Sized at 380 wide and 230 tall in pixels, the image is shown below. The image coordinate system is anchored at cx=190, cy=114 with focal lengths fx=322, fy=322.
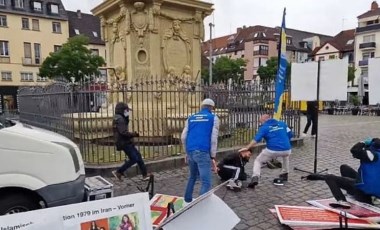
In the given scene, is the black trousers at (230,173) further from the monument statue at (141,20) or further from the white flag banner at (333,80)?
the monument statue at (141,20)

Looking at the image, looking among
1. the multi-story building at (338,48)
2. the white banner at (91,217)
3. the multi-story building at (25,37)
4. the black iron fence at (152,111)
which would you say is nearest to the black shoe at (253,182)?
the black iron fence at (152,111)

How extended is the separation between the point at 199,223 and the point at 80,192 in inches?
66.9

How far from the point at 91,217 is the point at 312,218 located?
123 inches

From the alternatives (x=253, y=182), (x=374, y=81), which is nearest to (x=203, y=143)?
(x=253, y=182)

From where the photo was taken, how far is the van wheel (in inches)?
143

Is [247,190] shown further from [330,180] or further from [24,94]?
Result: [24,94]

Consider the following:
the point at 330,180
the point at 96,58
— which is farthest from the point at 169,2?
the point at 96,58

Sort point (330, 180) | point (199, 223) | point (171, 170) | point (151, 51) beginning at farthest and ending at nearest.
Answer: point (151, 51) → point (171, 170) → point (330, 180) → point (199, 223)

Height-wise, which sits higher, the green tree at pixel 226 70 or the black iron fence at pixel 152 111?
the green tree at pixel 226 70

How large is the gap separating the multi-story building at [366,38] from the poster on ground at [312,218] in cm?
5234

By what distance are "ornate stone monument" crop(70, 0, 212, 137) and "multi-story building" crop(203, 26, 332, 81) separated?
51.4 meters

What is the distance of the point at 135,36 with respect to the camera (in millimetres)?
10039

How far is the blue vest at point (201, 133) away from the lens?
507 centimetres

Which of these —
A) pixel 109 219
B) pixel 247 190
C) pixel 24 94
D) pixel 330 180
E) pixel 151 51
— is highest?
pixel 151 51
